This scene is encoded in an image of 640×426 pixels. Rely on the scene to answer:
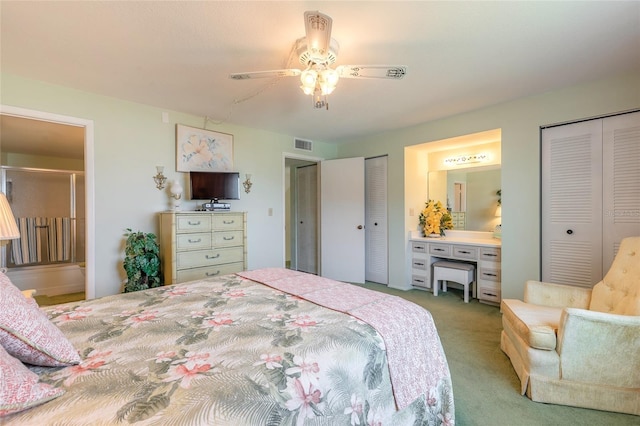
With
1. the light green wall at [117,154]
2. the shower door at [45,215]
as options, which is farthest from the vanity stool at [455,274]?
the shower door at [45,215]

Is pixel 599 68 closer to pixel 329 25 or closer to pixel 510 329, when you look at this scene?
pixel 510 329

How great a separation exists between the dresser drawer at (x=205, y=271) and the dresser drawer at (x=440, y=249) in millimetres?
2530

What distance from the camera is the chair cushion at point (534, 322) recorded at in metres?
1.73

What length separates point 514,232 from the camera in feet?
10.2

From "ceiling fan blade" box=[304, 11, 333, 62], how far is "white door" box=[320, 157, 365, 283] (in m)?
2.85

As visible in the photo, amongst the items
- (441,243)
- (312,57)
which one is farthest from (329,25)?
(441,243)

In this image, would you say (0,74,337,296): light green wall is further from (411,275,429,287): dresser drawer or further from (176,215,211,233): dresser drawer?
(411,275,429,287): dresser drawer

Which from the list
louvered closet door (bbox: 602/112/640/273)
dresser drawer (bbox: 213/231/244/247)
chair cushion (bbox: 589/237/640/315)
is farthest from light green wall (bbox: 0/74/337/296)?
louvered closet door (bbox: 602/112/640/273)

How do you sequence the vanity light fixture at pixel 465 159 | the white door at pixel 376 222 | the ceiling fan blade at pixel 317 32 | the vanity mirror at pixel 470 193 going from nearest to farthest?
the ceiling fan blade at pixel 317 32 < the vanity mirror at pixel 470 193 < the vanity light fixture at pixel 465 159 < the white door at pixel 376 222

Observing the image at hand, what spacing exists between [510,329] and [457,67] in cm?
207

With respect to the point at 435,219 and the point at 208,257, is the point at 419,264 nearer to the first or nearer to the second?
the point at 435,219

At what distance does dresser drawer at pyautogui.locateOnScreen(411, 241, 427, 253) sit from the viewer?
13.2 ft

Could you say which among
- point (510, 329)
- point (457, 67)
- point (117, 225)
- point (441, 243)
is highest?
point (457, 67)

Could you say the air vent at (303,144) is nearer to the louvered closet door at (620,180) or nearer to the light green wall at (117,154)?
the light green wall at (117,154)
